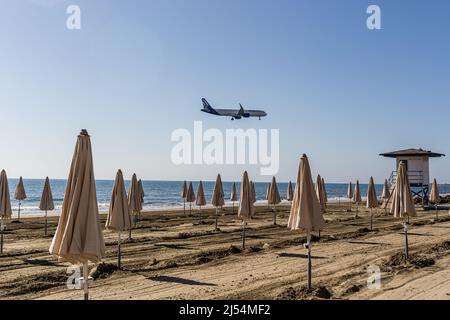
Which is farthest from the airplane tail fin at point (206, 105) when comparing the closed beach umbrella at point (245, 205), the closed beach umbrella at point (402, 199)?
the closed beach umbrella at point (402, 199)

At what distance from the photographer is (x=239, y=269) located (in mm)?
13375

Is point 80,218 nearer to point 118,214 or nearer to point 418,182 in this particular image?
point 118,214

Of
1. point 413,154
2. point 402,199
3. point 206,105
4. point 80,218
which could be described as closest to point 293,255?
point 402,199

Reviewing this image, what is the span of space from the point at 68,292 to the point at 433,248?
1393cm

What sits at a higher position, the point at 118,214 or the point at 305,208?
the point at 305,208

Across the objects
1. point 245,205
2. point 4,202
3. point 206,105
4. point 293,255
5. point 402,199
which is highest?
point 206,105

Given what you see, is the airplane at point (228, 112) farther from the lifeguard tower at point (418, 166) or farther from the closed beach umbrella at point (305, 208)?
the closed beach umbrella at point (305, 208)

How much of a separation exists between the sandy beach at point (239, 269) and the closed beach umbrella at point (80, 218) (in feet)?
10.6

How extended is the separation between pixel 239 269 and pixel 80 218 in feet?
23.4

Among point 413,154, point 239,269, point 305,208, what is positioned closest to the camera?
point 305,208

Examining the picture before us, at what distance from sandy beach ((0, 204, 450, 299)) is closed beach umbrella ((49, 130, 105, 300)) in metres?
3.23

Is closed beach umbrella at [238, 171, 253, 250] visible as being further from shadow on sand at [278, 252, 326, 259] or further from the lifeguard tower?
the lifeguard tower
